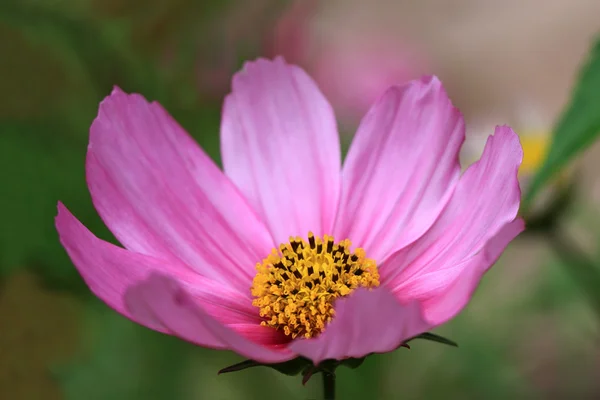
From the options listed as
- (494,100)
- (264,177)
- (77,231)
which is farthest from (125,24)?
(494,100)

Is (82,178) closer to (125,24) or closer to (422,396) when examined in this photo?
(125,24)

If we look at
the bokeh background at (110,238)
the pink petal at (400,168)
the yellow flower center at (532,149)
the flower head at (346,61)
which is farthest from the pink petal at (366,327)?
the flower head at (346,61)

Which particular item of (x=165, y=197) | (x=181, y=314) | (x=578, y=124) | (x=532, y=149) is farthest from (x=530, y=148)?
(x=181, y=314)

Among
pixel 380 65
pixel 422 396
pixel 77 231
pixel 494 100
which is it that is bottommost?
pixel 422 396

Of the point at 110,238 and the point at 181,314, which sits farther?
the point at 110,238

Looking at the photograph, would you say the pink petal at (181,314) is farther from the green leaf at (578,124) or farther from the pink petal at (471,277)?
the green leaf at (578,124)

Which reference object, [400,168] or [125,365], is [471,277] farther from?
[125,365]
